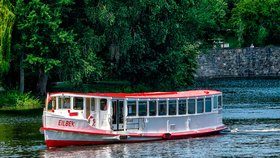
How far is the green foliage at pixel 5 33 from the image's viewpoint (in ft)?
307

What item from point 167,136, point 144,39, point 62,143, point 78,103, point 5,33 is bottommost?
point 62,143

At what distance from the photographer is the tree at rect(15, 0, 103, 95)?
309 feet

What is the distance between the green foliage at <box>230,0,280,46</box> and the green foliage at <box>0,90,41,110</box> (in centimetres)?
7095

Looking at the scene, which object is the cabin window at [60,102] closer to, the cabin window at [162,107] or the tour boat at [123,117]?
the tour boat at [123,117]

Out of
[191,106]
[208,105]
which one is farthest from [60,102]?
[208,105]

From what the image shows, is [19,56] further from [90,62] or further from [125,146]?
[125,146]

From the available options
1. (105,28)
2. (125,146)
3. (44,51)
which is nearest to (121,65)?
(105,28)

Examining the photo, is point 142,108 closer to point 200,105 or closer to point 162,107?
point 162,107

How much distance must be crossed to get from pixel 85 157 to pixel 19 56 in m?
37.7

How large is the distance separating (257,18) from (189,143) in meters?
97.4

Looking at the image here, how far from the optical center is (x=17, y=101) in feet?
306

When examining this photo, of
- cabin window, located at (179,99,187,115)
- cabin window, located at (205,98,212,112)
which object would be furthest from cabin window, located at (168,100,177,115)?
cabin window, located at (205,98,212,112)

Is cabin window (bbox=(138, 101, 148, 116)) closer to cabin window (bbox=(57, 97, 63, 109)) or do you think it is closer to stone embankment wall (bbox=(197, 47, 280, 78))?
cabin window (bbox=(57, 97, 63, 109))

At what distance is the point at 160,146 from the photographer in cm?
6512
